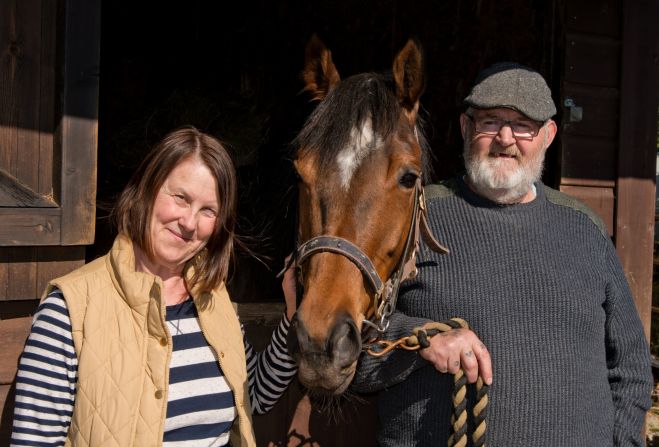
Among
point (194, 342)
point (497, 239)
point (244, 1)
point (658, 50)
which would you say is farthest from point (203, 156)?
point (244, 1)

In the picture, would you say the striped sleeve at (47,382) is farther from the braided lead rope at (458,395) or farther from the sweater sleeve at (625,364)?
the sweater sleeve at (625,364)

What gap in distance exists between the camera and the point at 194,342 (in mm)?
1711

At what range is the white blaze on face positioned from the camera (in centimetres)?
186

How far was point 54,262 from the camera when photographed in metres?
2.09

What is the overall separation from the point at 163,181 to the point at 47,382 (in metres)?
0.58

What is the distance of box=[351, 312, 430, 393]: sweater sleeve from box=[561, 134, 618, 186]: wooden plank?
63.1 inches

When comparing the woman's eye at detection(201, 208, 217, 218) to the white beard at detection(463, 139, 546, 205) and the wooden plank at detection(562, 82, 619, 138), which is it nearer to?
the white beard at detection(463, 139, 546, 205)

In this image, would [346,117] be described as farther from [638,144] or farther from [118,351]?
[638,144]

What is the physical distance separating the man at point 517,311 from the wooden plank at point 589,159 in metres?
0.98

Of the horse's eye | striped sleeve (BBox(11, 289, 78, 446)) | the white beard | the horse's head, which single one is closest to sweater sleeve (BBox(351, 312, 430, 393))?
the horse's head

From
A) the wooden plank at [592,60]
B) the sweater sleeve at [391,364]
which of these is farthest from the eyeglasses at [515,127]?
the wooden plank at [592,60]

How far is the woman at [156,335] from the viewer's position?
4.83ft

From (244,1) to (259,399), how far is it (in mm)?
3802

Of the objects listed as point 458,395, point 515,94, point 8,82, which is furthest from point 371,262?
point 8,82
